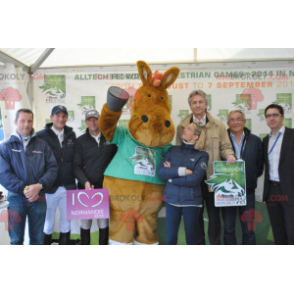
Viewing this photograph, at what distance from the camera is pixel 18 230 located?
2176 mm

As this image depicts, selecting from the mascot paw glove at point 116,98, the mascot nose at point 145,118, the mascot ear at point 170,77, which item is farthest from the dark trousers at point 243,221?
the mascot paw glove at point 116,98

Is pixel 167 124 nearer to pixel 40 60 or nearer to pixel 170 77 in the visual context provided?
pixel 170 77

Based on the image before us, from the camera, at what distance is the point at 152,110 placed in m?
2.07

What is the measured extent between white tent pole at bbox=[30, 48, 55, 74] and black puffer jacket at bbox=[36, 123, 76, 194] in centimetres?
50

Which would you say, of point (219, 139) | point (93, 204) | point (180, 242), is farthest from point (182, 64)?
point (180, 242)

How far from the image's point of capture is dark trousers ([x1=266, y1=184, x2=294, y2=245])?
7.11 ft

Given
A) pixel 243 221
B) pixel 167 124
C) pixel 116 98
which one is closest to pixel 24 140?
pixel 116 98

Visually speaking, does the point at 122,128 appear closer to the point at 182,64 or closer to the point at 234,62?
the point at 182,64

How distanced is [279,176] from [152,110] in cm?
121

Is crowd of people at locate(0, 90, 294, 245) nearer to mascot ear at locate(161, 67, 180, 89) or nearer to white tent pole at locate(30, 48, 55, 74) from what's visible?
mascot ear at locate(161, 67, 180, 89)

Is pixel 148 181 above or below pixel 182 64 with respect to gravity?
below

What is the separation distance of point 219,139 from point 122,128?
32.7 inches

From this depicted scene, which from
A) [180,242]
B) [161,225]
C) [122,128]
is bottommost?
[180,242]

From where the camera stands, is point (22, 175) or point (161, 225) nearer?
point (22, 175)
